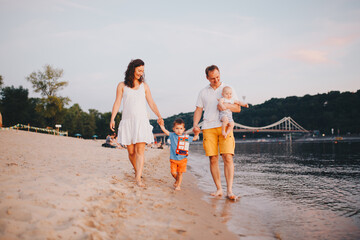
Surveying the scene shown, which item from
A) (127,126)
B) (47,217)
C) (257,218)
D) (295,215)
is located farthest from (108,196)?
(295,215)

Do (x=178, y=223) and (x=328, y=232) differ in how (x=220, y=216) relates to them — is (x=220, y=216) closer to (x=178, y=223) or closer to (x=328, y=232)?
(x=178, y=223)

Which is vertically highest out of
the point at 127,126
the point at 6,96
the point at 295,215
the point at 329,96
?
the point at 329,96

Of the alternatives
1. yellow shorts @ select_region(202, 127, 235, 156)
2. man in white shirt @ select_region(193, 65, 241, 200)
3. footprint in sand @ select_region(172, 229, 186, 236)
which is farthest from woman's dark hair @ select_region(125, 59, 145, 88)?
footprint in sand @ select_region(172, 229, 186, 236)

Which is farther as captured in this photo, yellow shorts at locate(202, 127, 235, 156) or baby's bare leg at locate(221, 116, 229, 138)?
yellow shorts at locate(202, 127, 235, 156)

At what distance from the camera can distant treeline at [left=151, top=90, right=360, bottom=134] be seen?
72750mm

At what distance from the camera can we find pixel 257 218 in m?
2.68

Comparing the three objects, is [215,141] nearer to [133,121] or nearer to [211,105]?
[211,105]

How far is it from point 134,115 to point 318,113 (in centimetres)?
9515

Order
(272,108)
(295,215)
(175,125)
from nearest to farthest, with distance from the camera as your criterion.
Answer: (295,215) < (175,125) < (272,108)

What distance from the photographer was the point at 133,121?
11.6 ft

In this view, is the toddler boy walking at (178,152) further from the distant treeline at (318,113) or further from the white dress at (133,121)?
the distant treeline at (318,113)

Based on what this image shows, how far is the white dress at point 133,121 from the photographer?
3490mm

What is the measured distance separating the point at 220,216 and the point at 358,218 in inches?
59.5

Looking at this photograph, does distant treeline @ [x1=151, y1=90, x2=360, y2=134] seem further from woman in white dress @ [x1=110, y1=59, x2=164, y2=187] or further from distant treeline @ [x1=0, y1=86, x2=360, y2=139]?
woman in white dress @ [x1=110, y1=59, x2=164, y2=187]
